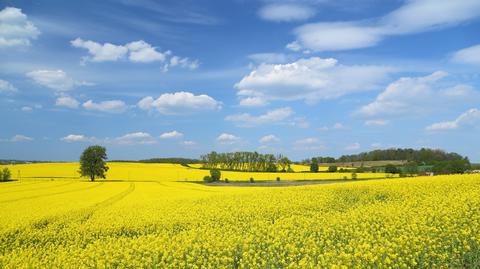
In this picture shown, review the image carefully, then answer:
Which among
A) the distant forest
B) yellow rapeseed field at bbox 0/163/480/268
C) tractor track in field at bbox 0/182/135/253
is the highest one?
the distant forest

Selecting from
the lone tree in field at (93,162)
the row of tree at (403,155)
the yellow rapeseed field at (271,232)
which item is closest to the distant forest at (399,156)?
the row of tree at (403,155)

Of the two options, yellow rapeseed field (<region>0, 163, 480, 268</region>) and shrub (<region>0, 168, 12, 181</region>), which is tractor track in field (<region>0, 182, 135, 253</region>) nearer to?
yellow rapeseed field (<region>0, 163, 480, 268</region>)

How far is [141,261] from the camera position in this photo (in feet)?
33.9

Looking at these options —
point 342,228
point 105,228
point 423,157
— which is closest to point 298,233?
point 342,228

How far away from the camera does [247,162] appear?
111 m

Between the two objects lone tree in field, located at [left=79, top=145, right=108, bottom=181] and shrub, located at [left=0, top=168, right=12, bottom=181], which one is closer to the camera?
shrub, located at [left=0, top=168, right=12, bottom=181]

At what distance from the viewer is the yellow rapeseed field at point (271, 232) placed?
8.59 m

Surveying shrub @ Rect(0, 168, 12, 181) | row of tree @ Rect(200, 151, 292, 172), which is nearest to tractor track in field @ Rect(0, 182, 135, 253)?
shrub @ Rect(0, 168, 12, 181)

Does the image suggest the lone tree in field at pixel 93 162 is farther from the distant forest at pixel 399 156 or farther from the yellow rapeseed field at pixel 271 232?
the distant forest at pixel 399 156

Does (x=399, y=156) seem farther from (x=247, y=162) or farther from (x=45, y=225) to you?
(x=45, y=225)

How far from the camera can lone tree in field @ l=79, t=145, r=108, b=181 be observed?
232 feet

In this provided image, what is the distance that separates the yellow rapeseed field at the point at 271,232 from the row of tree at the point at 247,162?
8313 cm

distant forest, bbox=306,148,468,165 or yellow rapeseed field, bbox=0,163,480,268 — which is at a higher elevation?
distant forest, bbox=306,148,468,165

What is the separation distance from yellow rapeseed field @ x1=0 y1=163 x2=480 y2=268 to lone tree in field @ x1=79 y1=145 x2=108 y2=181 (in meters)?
48.7
